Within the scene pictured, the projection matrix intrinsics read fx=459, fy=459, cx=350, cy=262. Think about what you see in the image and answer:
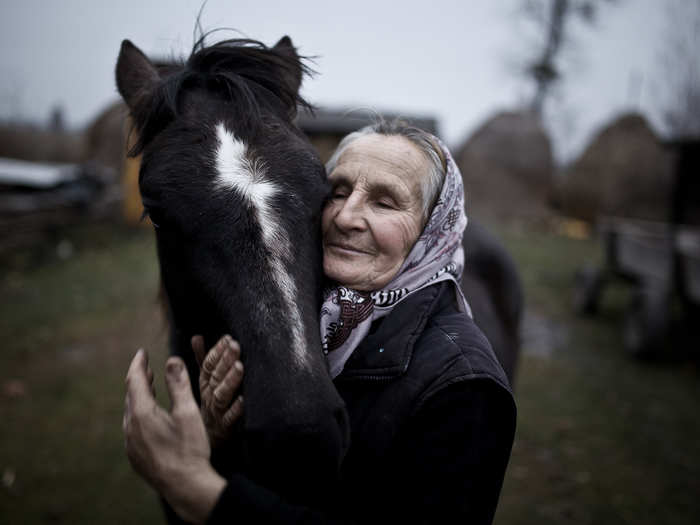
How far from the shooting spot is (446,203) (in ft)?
5.22

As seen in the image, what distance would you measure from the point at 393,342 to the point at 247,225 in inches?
21.3

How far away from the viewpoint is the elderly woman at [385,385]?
1.18 m

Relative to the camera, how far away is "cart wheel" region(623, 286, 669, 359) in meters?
5.38

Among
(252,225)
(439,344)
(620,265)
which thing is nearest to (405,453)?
(439,344)

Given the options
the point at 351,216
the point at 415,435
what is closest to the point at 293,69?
the point at 351,216

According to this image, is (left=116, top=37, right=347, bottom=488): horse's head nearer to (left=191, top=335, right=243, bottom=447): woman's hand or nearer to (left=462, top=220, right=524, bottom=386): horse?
(left=191, top=335, right=243, bottom=447): woman's hand

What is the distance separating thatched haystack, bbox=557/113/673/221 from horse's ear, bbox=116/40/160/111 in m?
16.4

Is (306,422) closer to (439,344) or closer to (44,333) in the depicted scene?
(439,344)

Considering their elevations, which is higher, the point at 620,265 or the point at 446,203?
the point at 446,203

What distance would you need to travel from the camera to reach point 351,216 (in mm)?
1477

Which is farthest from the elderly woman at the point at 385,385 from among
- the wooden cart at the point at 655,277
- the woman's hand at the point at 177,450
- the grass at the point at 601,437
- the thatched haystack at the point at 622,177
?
the thatched haystack at the point at 622,177

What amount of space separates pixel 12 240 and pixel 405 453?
913 cm

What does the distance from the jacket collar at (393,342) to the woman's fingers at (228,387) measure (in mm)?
335

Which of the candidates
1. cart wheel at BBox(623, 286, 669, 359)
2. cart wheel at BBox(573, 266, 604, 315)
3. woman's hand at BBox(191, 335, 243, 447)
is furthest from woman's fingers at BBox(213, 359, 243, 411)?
cart wheel at BBox(573, 266, 604, 315)
